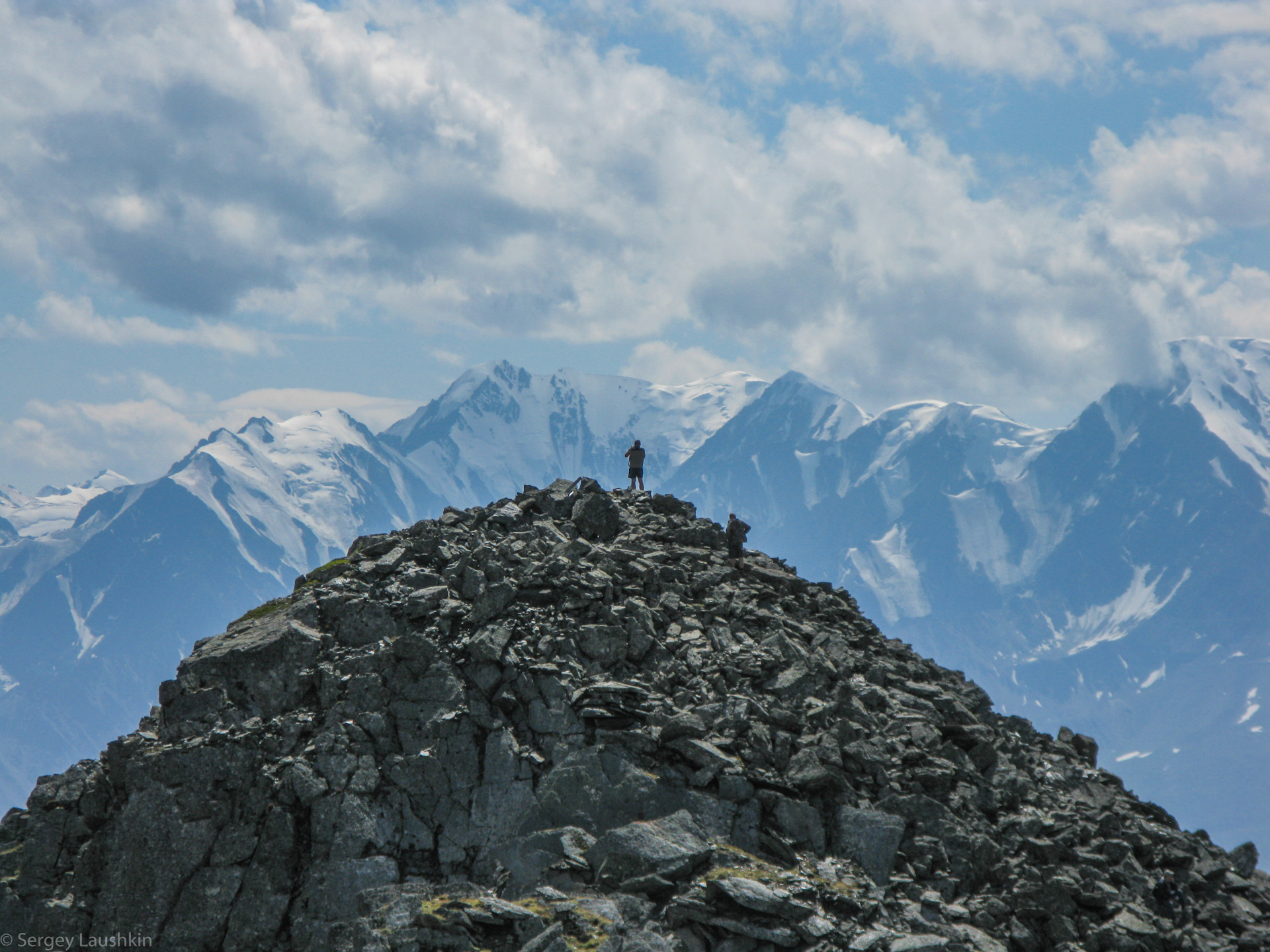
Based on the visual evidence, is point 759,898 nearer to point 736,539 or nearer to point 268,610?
point 736,539

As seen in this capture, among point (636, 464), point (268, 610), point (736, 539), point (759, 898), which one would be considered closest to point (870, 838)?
point (759, 898)

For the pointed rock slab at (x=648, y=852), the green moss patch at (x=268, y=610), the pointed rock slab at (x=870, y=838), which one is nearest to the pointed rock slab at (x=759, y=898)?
the pointed rock slab at (x=648, y=852)

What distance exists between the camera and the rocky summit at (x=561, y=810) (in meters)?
25.9

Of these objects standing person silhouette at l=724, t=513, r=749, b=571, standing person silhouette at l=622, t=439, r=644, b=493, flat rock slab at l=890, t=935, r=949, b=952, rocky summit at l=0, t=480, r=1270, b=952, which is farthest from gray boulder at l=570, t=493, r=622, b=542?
flat rock slab at l=890, t=935, r=949, b=952

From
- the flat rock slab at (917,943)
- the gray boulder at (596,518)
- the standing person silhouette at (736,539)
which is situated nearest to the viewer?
the flat rock slab at (917,943)

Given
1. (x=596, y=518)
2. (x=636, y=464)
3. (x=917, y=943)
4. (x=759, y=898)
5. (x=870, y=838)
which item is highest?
(x=636, y=464)

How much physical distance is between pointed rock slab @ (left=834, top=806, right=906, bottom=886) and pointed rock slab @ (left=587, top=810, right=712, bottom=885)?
5.01 metres

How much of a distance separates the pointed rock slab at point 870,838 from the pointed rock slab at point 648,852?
5.01 meters

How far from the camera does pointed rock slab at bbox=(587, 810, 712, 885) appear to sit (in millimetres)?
25797

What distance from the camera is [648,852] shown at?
85.6 feet

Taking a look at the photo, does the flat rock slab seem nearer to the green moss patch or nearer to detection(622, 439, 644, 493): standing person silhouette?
the green moss patch

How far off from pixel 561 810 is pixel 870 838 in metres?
9.82

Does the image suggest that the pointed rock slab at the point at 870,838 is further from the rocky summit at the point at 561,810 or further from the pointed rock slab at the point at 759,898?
the pointed rock slab at the point at 759,898

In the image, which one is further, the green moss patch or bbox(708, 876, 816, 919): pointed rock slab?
the green moss patch
